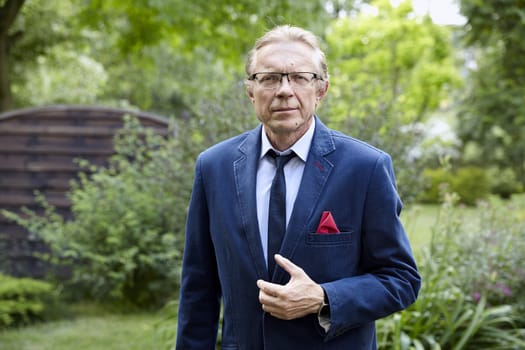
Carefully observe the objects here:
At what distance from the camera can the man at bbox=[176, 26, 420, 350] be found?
1872 mm

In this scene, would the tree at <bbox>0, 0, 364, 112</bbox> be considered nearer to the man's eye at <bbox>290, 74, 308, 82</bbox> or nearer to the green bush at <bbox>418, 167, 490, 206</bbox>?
the man's eye at <bbox>290, 74, 308, 82</bbox>

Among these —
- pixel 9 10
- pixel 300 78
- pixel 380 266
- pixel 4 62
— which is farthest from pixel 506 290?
pixel 4 62

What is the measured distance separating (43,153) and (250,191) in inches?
248

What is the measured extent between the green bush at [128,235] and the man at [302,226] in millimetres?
3845

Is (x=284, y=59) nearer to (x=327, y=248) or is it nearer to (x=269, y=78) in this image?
(x=269, y=78)

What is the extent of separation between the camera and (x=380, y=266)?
1956 mm

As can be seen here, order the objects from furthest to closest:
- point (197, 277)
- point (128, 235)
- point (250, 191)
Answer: point (128, 235), point (197, 277), point (250, 191)

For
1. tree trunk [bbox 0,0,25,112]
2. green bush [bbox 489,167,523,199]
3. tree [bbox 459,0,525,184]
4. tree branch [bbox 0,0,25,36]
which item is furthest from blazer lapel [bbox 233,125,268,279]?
green bush [bbox 489,167,523,199]

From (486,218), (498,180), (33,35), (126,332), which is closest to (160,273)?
(126,332)

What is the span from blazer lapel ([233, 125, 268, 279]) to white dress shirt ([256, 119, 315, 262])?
2 cm

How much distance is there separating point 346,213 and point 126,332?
424 cm

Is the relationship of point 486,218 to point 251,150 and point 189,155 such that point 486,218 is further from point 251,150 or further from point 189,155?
point 251,150

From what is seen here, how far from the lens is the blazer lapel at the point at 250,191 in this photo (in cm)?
194

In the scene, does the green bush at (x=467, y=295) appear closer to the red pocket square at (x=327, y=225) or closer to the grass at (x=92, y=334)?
the grass at (x=92, y=334)
